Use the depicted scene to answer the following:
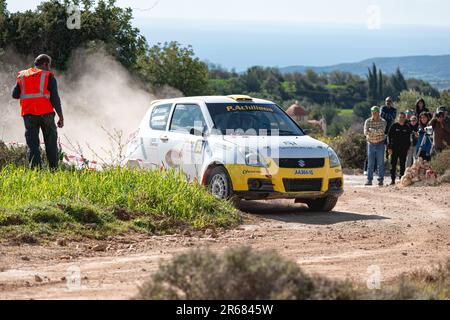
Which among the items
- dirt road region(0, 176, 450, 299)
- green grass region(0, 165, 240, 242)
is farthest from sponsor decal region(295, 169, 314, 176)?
green grass region(0, 165, 240, 242)

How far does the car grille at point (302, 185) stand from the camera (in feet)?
48.0

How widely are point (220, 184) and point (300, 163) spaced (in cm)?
122

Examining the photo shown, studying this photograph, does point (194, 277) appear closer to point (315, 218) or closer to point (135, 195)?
point (135, 195)

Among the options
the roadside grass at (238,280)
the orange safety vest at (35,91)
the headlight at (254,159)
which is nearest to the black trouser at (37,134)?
the orange safety vest at (35,91)

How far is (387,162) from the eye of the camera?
2789cm

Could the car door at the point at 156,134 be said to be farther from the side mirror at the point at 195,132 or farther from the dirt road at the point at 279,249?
the dirt road at the point at 279,249

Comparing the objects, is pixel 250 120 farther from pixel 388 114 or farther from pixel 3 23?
Result: pixel 3 23

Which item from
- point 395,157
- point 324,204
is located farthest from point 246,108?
point 395,157

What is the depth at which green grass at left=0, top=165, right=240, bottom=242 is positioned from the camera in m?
11.8

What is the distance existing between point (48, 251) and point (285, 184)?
480cm

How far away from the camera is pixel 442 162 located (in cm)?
2284

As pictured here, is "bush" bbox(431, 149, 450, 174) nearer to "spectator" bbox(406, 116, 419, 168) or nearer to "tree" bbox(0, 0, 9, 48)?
"spectator" bbox(406, 116, 419, 168)

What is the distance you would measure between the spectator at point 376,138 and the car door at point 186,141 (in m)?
6.61

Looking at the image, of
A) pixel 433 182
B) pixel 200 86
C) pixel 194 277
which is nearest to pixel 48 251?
pixel 194 277
